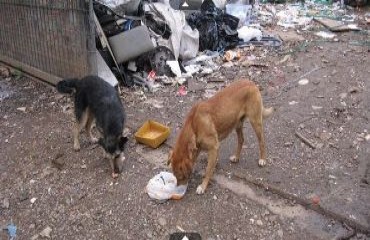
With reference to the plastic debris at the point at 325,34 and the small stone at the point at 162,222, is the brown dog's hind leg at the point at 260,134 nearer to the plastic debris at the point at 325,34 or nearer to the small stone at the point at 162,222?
the small stone at the point at 162,222

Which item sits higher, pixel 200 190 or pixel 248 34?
pixel 248 34

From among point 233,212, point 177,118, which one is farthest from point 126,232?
point 177,118

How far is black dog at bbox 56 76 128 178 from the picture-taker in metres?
4.23

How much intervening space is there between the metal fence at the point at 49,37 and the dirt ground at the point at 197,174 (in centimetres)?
48

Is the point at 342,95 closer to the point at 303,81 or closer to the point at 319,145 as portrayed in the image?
the point at 303,81

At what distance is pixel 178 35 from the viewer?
8000 millimetres

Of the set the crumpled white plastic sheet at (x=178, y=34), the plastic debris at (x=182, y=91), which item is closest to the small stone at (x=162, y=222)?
the plastic debris at (x=182, y=91)

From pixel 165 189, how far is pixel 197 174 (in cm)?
56

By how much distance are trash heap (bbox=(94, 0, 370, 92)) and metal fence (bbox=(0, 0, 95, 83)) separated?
0.68 meters

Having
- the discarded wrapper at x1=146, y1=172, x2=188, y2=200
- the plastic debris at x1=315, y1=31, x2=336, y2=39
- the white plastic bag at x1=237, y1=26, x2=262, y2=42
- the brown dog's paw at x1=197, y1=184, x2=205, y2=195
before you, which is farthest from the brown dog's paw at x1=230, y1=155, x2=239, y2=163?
the plastic debris at x1=315, y1=31, x2=336, y2=39

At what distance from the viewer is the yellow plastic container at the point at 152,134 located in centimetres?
496

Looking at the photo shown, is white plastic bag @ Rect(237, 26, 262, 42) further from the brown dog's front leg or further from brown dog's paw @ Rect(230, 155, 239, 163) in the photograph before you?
the brown dog's front leg

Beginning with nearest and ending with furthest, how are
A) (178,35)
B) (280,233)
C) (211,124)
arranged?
(280,233) → (211,124) → (178,35)

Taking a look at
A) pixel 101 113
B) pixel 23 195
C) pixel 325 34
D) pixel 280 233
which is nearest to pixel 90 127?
pixel 101 113
